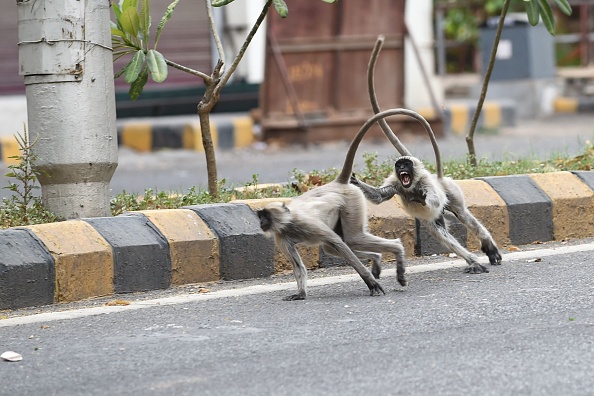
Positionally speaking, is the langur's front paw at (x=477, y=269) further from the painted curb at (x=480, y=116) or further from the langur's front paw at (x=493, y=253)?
the painted curb at (x=480, y=116)

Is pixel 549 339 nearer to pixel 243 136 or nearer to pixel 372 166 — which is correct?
pixel 372 166

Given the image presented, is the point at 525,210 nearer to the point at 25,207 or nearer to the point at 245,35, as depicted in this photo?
the point at 25,207

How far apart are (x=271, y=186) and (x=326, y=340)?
98.8 inches

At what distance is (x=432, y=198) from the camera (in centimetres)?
571

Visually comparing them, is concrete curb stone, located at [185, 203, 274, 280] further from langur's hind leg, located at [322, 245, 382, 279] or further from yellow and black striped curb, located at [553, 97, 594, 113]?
yellow and black striped curb, located at [553, 97, 594, 113]

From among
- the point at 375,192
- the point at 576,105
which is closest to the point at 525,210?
the point at 375,192

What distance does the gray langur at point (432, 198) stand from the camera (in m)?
5.74

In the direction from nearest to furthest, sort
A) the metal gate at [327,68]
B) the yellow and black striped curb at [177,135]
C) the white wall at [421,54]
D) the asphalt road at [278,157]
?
the asphalt road at [278,157]
the yellow and black striped curb at [177,135]
the metal gate at [327,68]
the white wall at [421,54]

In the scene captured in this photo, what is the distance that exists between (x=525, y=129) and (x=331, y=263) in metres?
9.03

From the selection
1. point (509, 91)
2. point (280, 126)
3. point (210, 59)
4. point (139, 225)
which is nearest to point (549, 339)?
point (139, 225)

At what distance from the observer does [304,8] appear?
1295 centimetres

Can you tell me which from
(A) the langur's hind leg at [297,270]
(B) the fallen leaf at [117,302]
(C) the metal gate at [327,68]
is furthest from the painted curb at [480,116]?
(B) the fallen leaf at [117,302]

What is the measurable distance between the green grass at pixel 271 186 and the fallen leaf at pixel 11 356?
1.50 m

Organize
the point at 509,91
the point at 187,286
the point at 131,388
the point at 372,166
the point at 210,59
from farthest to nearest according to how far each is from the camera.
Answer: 1. the point at 509,91
2. the point at 210,59
3. the point at 372,166
4. the point at 187,286
5. the point at 131,388
